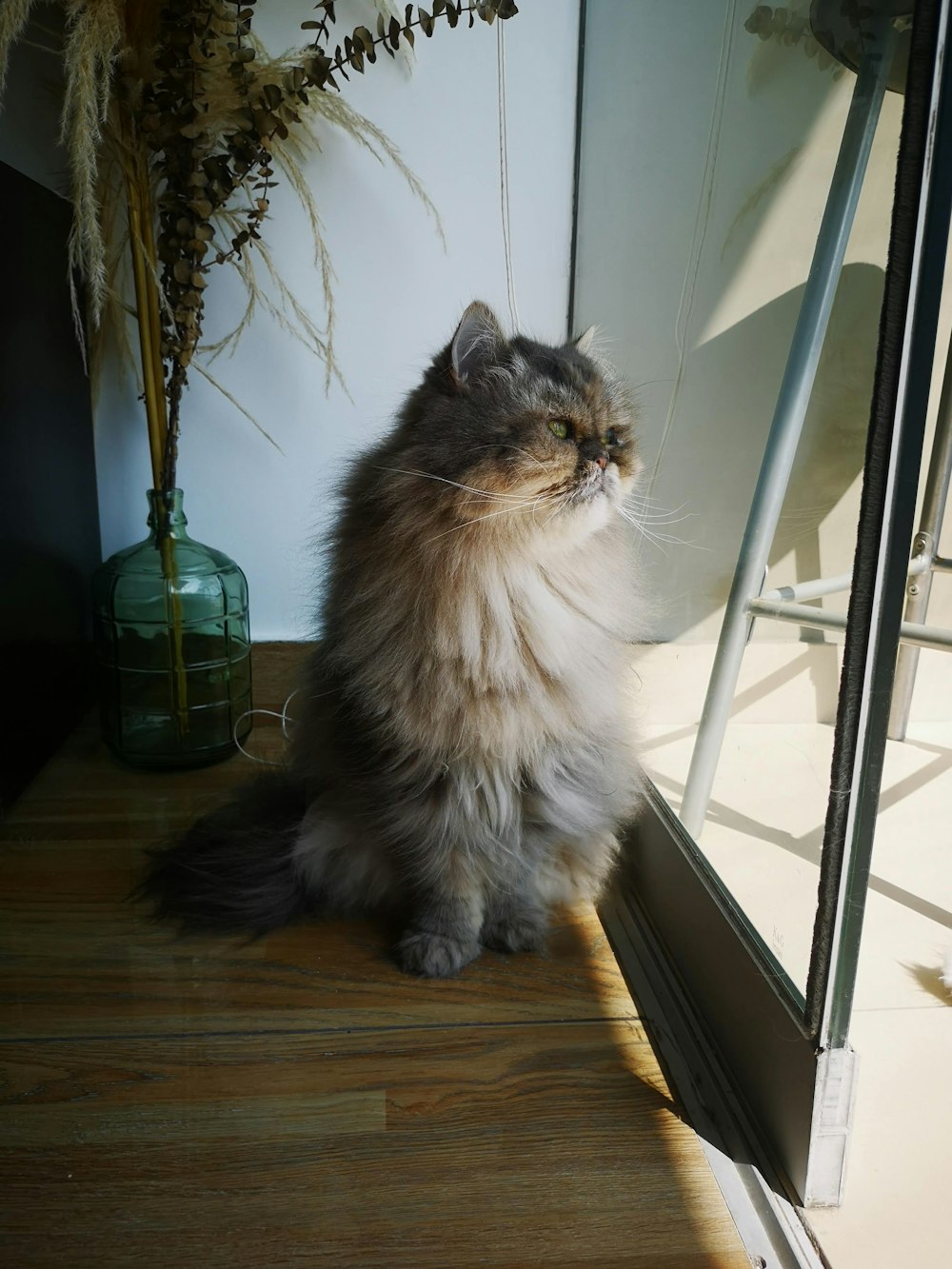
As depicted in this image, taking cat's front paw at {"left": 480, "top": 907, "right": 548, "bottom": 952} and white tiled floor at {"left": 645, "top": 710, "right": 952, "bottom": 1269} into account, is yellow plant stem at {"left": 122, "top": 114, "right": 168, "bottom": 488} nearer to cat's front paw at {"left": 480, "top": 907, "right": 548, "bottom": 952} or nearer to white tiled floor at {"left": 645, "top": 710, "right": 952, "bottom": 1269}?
cat's front paw at {"left": 480, "top": 907, "right": 548, "bottom": 952}

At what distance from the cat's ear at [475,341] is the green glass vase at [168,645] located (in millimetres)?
851

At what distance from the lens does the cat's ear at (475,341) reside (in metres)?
1.02

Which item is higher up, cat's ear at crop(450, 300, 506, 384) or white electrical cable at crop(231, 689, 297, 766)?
cat's ear at crop(450, 300, 506, 384)

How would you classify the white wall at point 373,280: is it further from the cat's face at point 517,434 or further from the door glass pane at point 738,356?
the cat's face at point 517,434

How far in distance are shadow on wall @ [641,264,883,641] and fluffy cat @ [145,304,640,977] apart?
0.15 m

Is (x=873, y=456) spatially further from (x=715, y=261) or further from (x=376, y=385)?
(x=376, y=385)

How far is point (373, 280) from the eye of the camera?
6.26ft

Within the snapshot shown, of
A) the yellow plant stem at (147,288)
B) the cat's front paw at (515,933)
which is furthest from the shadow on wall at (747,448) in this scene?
the yellow plant stem at (147,288)

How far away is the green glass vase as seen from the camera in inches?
67.1

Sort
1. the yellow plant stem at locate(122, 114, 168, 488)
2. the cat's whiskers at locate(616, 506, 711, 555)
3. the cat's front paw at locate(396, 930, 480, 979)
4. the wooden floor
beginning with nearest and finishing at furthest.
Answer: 1. the wooden floor
2. the cat's front paw at locate(396, 930, 480, 979)
3. the cat's whiskers at locate(616, 506, 711, 555)
4. the yellow plant stem at locate(122, 114, 168, 488)

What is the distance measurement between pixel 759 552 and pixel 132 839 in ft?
3.81

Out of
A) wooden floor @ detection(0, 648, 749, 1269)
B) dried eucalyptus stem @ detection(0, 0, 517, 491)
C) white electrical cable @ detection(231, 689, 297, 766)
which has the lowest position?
wooden floor @ detection(0, 648, 749, 1269)

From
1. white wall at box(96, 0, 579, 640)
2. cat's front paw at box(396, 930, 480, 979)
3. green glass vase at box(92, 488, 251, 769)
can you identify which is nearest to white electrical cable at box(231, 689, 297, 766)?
green glass vase at box(92, 488, 251, 769)

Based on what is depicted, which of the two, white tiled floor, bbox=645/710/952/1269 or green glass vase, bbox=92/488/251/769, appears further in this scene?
green glass vase, bbox=92/488/251/769
